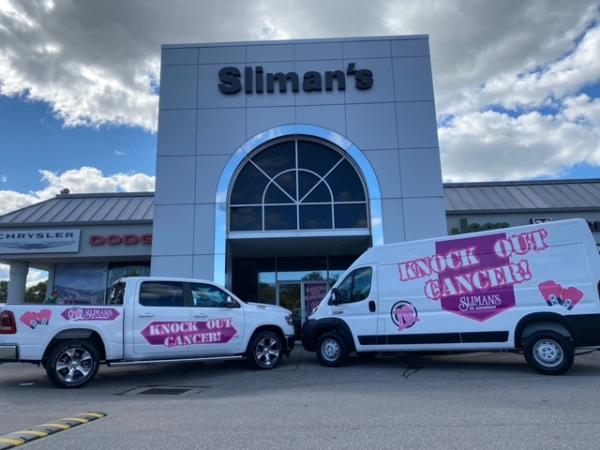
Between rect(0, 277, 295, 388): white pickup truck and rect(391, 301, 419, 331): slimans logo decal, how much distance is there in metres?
2.37

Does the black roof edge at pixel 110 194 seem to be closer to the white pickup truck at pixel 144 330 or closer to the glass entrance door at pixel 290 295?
the glass entrance door at pixel 290 295

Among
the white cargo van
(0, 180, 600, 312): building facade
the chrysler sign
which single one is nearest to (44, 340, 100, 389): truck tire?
the white cargo van

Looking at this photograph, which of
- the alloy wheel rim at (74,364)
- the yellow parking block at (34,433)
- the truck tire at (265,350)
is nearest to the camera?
the yellow parking block at (34,433)

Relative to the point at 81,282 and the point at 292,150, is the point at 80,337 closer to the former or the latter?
the point at 292,150

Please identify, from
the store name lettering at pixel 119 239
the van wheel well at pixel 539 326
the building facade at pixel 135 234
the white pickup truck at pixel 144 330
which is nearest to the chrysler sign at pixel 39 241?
the building facade at pixel 135 234

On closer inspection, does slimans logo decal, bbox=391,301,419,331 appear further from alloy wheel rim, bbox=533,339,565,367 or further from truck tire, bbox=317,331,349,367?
alloy wheel rim, bbox=533,339,565,367

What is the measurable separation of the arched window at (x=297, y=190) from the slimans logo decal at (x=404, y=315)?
599cm

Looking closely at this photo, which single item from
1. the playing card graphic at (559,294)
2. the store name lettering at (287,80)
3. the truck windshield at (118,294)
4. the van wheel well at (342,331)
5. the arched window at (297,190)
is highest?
the store name lettering at (287,80)

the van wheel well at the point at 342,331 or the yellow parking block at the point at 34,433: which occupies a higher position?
the van wheel well at the point at 342,331

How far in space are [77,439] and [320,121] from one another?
13.0 meters

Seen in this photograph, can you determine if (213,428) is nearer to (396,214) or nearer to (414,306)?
(414,306)

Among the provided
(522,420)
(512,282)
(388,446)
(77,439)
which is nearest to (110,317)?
(77,439)

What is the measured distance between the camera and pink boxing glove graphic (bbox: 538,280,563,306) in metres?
8.09

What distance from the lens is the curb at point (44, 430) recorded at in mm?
4342
